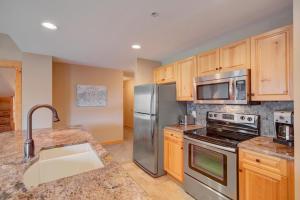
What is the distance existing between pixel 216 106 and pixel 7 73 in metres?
4.81

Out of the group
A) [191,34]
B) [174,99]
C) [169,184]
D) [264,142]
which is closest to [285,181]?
[264,142]

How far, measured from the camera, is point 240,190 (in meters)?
1.67

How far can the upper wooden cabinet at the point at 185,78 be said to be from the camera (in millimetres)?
2633

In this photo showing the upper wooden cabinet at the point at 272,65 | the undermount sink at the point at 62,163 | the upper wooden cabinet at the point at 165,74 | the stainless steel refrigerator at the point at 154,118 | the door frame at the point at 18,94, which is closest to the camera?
the undermount sink at the point at 62,163

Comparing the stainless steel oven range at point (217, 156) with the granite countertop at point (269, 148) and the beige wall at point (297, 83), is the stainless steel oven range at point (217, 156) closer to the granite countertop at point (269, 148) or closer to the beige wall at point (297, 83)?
the granite countertop at point (269, 148)

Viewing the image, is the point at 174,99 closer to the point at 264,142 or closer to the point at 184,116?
the point at 184,116

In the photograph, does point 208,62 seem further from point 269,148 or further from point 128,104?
point 128,104

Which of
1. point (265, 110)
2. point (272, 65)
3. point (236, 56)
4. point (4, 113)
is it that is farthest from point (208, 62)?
point (4, 113)

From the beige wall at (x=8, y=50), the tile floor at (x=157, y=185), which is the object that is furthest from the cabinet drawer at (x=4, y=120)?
the tile floor at (x=157, y=185)

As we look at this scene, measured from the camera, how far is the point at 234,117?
228cm

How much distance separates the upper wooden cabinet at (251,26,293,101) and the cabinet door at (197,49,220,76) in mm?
473

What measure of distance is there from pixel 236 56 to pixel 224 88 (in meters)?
0.43

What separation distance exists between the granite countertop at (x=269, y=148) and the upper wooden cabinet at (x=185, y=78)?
1.12 meters

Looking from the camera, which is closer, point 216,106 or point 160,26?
point 160,26
